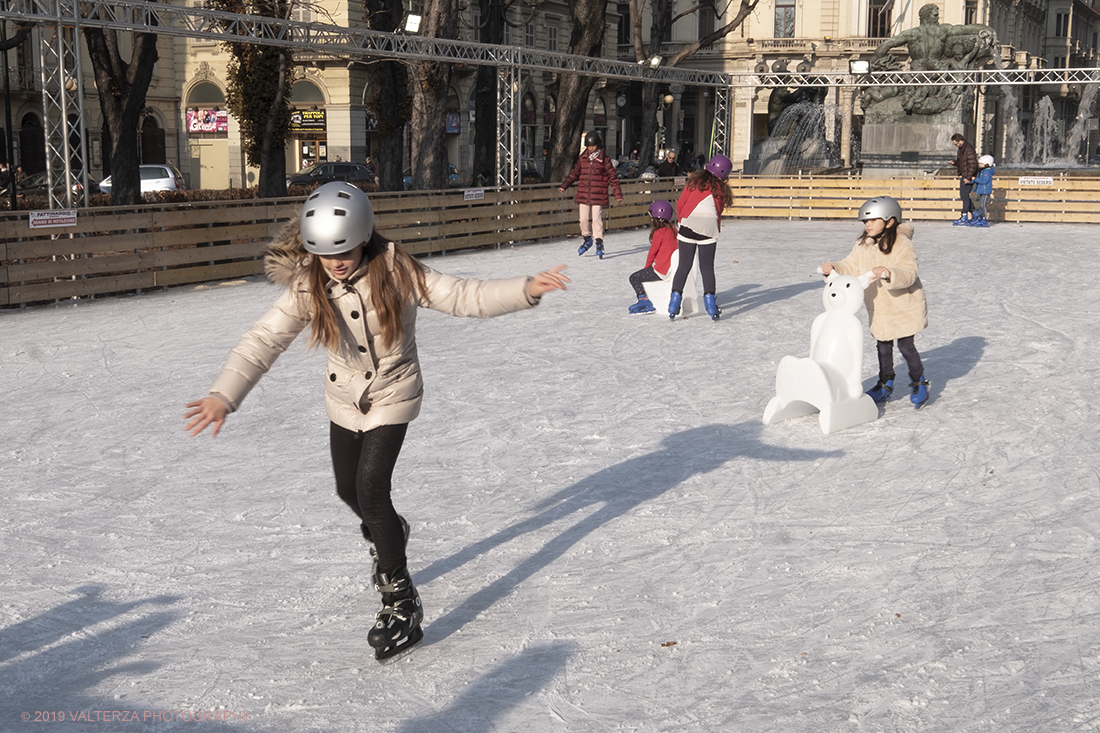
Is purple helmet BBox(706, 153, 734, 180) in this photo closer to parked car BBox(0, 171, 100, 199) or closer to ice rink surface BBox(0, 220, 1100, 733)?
ice rink surface BBox(0, 220, 1100, 733)

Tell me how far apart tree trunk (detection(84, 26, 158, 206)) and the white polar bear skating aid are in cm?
1463

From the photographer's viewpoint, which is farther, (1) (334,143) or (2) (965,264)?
(1) (334,143)

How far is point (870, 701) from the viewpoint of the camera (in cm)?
363

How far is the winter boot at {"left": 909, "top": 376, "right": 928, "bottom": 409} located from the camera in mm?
7680

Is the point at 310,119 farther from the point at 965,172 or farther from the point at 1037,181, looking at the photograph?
the point at 1037,181

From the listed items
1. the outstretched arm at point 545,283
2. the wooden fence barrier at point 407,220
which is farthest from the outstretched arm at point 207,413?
the outstretched arm at point 545,283

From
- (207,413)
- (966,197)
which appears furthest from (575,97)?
(207,413)

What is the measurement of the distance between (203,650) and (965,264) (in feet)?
45.3

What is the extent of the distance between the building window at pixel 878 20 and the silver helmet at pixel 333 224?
55.4m

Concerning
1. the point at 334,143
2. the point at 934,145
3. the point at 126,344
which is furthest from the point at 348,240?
the point at 334,143

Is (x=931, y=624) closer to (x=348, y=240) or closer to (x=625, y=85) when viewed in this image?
(x=348, y=240)

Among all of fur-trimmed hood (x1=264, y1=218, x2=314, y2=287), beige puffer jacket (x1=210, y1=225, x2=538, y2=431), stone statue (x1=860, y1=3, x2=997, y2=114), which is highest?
stone statue (x1=860, y1=3, x2=997, y2=114)

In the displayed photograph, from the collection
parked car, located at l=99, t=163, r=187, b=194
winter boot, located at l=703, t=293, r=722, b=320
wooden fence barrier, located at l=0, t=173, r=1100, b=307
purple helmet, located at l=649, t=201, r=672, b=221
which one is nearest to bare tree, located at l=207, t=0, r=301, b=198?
parked car, located at l=99, t=163, r=187, b=194

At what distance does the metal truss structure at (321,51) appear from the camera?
42.5 feet
